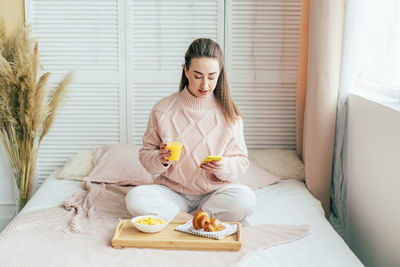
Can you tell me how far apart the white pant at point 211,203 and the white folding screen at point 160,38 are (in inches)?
44.2

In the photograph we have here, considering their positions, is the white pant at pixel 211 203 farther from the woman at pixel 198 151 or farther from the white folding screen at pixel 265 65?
the white folding screen at pixel 265 65

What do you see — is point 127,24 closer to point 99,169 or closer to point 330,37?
point 99,169

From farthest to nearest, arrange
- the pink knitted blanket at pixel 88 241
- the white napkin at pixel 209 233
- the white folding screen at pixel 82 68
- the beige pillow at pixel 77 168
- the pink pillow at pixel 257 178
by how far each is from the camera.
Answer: the white folding screen at pixel 82 68, the beige pillow at pixel 77 168, the pink pillow at pixel 257 178, the white napkin at pixel 209 233, the pink knitted blanket at pixel 88 241

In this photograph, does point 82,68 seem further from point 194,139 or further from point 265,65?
point 194,139

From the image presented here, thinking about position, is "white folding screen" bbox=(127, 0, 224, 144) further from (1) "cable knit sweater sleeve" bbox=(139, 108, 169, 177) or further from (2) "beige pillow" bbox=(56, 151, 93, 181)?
(1) "cable knit sweater sleeve" bbox=(139, 108, 169, 177)

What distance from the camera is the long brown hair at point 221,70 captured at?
2.28 meters

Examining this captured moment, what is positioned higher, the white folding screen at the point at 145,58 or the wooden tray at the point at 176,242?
the white folding screen at the point at 145,58

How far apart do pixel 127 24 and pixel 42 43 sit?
1.76 feet

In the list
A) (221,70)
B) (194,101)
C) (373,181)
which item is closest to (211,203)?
(194,101)

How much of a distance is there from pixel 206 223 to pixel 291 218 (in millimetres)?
491

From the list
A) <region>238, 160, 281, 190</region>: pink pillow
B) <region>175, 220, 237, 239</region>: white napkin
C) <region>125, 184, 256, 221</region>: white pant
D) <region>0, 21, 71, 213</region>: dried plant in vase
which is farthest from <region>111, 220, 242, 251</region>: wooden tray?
<region>0, 21, 71, 213</region>: dried plant in vase

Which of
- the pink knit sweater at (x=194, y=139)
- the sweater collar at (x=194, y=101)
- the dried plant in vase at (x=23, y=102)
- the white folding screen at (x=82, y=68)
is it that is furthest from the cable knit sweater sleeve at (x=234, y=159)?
the dried plant in vase at (x=23, y=102)

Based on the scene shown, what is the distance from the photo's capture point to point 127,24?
3268 millimetres

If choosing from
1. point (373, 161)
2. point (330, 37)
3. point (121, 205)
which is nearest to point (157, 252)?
point (121, 205)
